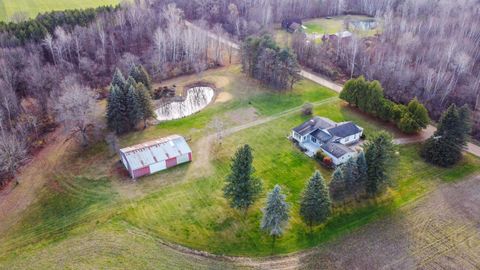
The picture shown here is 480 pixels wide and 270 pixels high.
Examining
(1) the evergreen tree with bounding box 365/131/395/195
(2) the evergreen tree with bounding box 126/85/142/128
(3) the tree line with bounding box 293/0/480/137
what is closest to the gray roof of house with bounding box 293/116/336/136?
(1) the evergreen tree with bounding box 365/131/395/195

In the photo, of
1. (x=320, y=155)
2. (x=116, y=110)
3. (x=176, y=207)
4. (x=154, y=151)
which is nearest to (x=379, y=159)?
(x=320, y=155)

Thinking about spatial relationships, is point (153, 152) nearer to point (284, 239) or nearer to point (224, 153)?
point (224, 153)

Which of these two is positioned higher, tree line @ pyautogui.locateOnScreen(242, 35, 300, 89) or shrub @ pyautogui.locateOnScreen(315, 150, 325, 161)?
tree line @ pyautogui.locateOnScreen(242, 35, 300, 89)

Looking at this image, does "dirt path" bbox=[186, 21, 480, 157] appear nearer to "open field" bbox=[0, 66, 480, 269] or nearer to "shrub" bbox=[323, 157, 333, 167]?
"open field" bbox=[0, 66, 480, 269]

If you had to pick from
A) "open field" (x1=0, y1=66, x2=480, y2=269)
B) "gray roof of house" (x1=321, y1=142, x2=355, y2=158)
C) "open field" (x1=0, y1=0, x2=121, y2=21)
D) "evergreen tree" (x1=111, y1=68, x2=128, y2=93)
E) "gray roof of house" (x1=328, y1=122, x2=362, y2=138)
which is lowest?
"open field" (x1=0, y1=66, x2=480, y2=269)

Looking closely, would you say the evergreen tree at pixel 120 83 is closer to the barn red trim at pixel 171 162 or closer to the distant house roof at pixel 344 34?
the barn red trim at pixel 171 162

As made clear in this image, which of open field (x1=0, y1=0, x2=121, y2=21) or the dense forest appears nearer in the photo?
the dense forest
